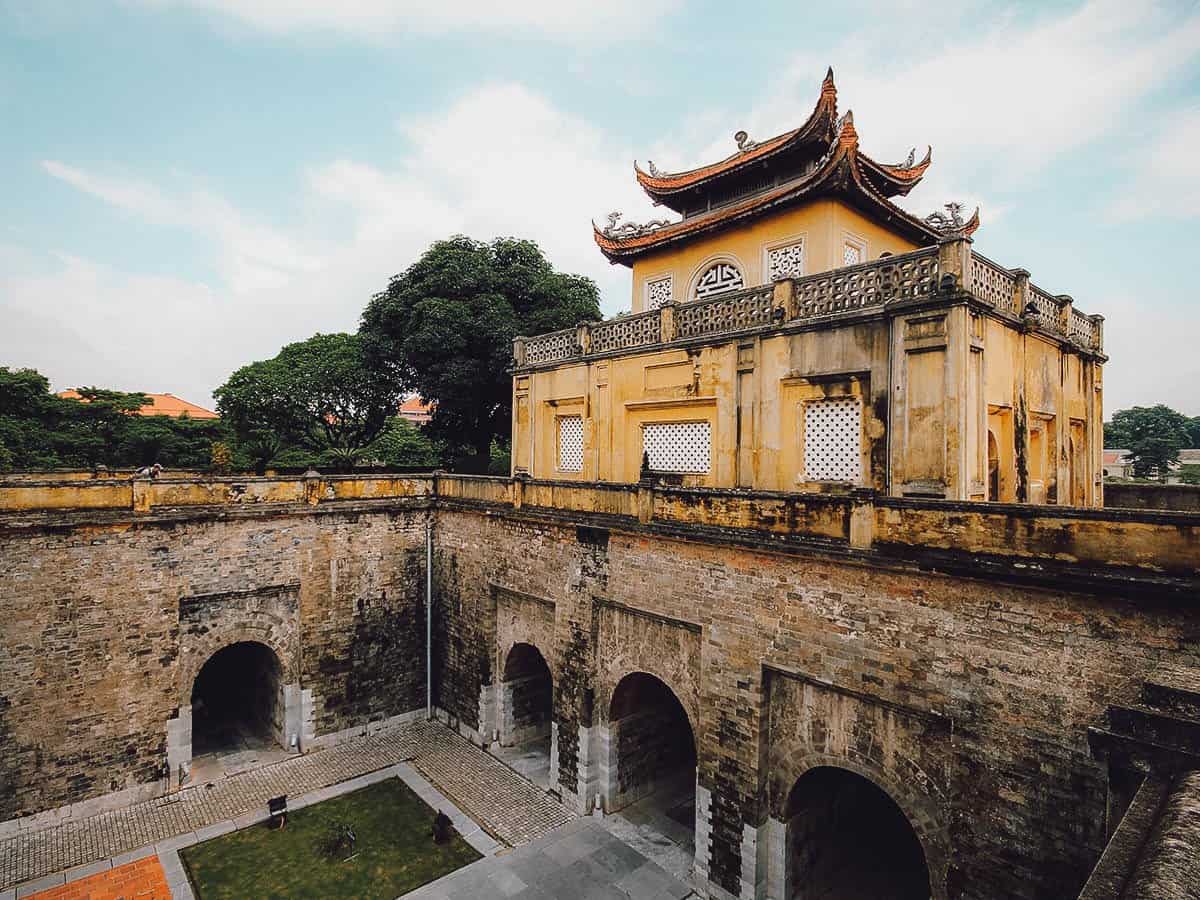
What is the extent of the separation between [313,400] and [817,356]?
20.1 m

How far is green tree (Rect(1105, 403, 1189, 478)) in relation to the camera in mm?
38438

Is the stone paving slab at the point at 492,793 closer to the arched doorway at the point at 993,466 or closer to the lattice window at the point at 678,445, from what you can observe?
the lattice window at the point at 678,445

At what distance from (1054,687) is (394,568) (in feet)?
42.3

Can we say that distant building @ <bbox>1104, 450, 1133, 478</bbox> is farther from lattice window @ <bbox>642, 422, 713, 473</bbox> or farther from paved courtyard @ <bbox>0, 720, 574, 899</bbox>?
paved courtyard @ <bbox>0, 720, 574, 899</bbox>

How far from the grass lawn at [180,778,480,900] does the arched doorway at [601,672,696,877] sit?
272 cm

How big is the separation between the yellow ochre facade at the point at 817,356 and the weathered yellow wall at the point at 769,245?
39mm

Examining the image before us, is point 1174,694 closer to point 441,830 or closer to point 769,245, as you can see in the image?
point 441,830

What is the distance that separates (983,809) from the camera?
6.64m

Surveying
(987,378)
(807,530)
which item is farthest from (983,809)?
(987,378)

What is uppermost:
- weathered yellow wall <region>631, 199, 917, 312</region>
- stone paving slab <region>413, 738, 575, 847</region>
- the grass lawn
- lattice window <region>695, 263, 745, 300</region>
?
weathered yellow wall <region>631, 199, 917, 312</region>

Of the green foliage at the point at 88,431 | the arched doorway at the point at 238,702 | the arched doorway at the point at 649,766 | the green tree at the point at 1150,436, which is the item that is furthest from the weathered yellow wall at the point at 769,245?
the green tree at the point at 1150,436

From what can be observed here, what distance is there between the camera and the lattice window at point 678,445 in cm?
1199

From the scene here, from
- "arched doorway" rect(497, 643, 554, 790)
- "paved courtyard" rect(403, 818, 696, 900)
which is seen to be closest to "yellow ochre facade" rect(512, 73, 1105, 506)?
"arched doorway" rect(497, 643, 554, 790)

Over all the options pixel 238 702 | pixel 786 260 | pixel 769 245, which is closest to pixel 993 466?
pixel 786 260
